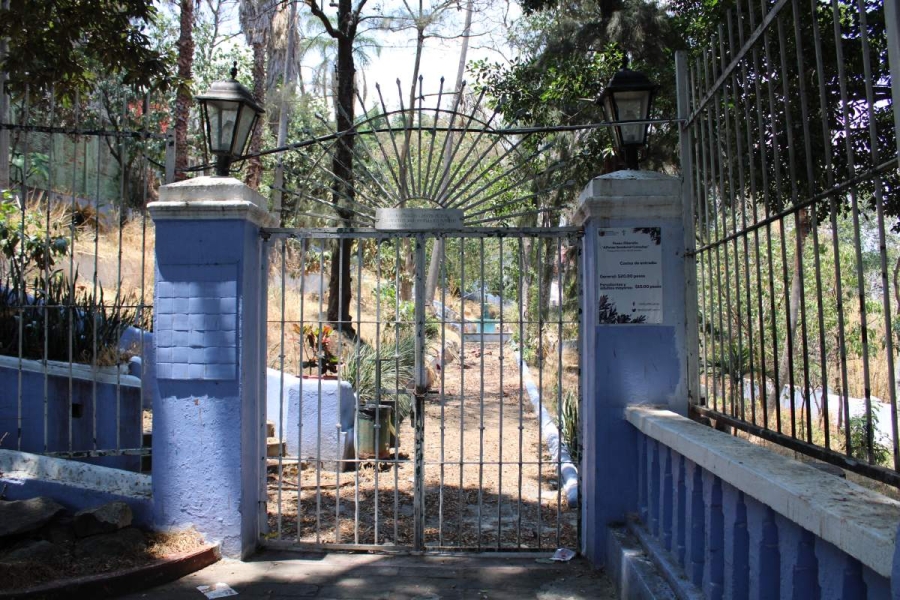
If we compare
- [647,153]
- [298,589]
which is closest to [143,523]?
[298,589]

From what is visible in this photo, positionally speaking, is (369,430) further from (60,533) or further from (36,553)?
(36,553)

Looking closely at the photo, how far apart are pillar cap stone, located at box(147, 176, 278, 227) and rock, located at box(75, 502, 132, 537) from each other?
1.94m

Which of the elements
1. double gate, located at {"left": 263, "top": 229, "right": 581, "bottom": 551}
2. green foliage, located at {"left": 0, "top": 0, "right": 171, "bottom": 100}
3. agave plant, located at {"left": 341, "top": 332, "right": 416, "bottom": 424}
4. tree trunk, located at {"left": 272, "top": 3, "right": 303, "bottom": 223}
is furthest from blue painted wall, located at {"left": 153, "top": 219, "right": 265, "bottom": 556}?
tree trunk, located at {"left": 272, "top": 3, "right": 303, "bottom": 223}

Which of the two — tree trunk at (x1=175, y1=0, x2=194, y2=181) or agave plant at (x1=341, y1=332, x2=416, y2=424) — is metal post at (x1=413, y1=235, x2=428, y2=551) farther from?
tree trunk at (x1=175, y1=0, x2=194, y2=181)

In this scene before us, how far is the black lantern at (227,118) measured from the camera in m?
5.02

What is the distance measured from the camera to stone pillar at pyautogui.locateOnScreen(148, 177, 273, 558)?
493 centimetres

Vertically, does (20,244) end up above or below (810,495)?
above

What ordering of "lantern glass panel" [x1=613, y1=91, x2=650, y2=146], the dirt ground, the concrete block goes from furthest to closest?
the concrete block < the dirt ground < "lantern glass panel" [x1=613, y1=91, x2=650, y2=146]

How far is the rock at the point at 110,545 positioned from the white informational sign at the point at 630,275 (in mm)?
3305

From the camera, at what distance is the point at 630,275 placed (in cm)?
482

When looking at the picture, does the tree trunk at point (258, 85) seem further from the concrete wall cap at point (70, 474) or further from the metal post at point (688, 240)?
the metal post at point (688, 240)

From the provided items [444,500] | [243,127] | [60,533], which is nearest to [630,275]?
[243,127]

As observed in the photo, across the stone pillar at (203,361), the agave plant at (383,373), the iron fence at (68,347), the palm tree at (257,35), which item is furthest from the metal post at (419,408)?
the palm tree at (257,35)

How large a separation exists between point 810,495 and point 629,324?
2828mm
